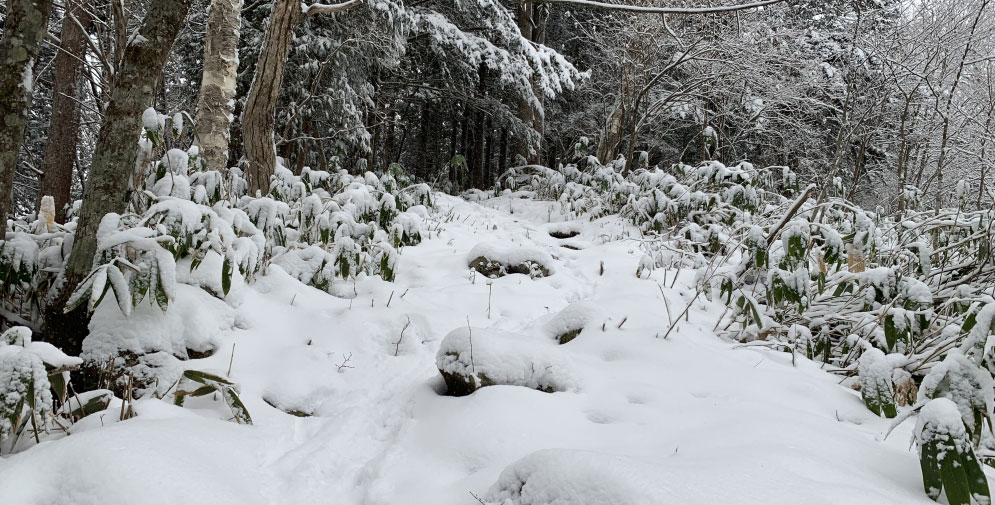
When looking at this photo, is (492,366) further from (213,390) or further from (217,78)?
(217,78)

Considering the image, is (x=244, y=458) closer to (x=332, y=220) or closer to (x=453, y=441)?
(x=453, y=441)

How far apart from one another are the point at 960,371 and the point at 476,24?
10.8m

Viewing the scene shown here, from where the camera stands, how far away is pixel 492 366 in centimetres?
226

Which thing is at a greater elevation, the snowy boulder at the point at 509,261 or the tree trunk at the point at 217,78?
the tree trunk at the point at 217,78

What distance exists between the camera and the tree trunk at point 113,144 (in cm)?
208

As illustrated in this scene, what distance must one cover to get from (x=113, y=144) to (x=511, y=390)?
6.37 feet

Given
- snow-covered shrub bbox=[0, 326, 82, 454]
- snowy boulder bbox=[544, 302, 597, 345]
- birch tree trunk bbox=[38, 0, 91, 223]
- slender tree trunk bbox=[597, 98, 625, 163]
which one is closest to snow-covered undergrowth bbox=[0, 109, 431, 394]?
snow-covered shrub bbox=[0, 326, 82, 454]

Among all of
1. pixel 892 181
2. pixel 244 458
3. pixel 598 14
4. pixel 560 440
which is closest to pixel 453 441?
pixel 560 440

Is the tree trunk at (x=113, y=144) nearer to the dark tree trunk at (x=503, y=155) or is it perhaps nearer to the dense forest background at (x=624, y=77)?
the dense forest background at (x=624, y=77)

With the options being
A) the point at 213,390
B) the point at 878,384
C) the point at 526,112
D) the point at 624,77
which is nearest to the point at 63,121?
the point at 213,390

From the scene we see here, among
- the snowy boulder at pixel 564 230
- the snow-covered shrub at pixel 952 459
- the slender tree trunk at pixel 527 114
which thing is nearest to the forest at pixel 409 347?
the snow-covered shrub at pixel 952 459

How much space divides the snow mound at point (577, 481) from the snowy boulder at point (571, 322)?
1582mm

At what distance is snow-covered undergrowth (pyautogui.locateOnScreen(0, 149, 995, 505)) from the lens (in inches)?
55.0

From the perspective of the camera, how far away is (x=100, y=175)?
212 cm
